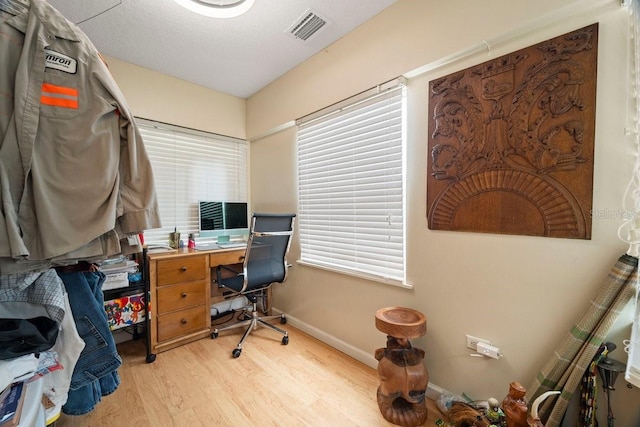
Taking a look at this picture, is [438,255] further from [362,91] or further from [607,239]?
[362,91]

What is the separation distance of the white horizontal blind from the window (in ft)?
3.55

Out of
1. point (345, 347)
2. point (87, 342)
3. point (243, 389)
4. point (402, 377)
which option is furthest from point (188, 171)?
point (402, 377)

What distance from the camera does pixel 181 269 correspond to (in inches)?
85.5

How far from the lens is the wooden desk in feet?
6.72

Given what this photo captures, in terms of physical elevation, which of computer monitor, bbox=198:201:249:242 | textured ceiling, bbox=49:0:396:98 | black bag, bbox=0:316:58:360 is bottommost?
black bag, bbox=0:316:58:360

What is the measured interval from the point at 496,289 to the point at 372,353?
3.38ft

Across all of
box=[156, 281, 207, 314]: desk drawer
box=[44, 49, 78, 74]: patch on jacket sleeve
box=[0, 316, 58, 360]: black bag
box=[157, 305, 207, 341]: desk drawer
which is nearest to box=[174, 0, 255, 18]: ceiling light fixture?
box=[44, 49, 78, 74]: patch on jacket sleeve

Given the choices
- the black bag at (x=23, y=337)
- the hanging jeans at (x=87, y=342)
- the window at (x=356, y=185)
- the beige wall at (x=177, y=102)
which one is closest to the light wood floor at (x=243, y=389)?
the hanging jeans at (x=87, y=342)

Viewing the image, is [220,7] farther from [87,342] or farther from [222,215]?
[87,342]

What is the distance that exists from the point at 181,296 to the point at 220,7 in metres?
2.23

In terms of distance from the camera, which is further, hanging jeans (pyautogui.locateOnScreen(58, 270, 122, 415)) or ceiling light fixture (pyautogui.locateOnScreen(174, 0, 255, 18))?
ceiling light fixture (pyautogui.locateOnScreen(174, 0, 255, 18))

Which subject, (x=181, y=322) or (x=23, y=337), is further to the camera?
(x=181, y=322)

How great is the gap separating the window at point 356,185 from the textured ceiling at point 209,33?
1.84 ft

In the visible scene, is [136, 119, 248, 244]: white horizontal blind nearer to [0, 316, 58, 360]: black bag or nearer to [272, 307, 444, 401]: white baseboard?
[272, 307, 444, 401]: white baseboard
